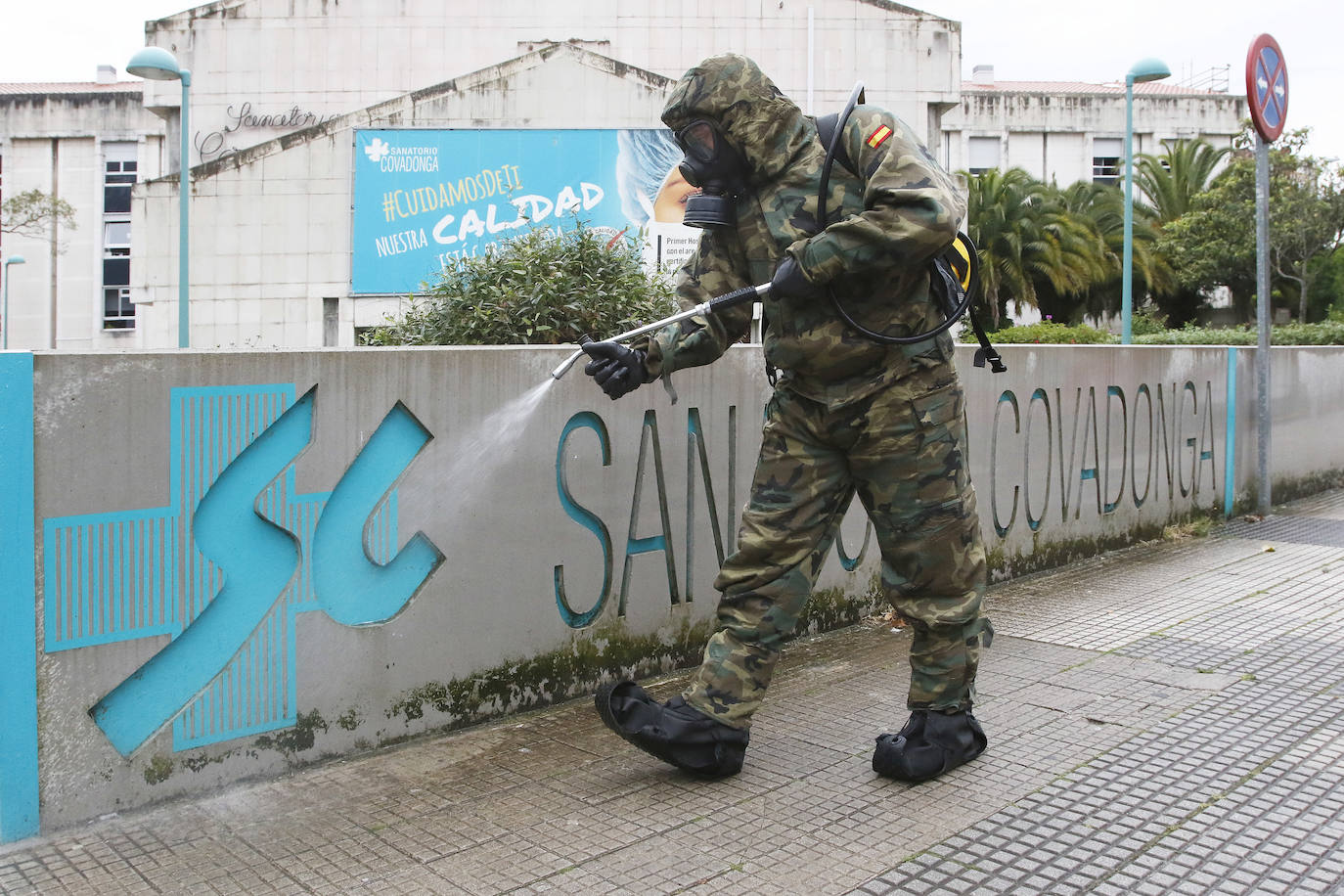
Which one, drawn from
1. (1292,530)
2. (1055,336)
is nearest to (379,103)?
(1055,336)

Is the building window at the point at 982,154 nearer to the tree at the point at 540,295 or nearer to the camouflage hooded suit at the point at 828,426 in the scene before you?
the tree at the point at 540,295

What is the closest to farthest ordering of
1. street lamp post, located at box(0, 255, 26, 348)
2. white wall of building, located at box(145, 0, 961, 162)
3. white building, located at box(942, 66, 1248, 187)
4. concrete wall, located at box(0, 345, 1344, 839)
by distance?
1. concrete wall, located at box(0, 345, 1344, 839)
2. white wall of building, located at box(145, 0, 961, 162)
3. street lamp post, located at box(0, 255, 26, 348)
4. white building, located at box(942, 66, 1248, 187)

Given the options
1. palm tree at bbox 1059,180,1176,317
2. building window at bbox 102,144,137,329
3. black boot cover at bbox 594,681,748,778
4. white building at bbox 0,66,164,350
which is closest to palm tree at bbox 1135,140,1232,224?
palm tree at bbox 1059,180,1176,317

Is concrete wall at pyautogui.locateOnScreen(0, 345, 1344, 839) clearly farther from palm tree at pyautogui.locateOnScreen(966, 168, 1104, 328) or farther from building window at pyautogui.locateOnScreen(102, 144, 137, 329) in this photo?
building window at pyautogui.locateOnScreen(102, 144, 137, 329)

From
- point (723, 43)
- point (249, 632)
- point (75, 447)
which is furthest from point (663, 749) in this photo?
point (723, 43)

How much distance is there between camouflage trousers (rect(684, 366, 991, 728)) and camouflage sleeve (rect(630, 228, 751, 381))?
0.27 m

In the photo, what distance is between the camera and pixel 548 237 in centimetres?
568

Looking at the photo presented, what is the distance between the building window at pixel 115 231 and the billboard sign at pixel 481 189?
23.8 meters

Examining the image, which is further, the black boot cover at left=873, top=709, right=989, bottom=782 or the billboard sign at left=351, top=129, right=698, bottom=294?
the billboard sign at left=351, top=129, right=698, bottom=294

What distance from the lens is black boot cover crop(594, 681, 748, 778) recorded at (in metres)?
3.48

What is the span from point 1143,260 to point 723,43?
1513 centimetres

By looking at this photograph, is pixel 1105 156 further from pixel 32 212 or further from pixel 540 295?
pixel 540 295

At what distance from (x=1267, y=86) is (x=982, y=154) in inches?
1677

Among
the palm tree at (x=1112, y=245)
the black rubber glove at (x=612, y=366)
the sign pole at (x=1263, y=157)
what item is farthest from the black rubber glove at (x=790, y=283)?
the palm tree at (x=1112, y=245)
